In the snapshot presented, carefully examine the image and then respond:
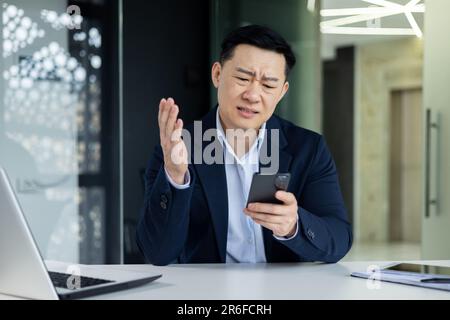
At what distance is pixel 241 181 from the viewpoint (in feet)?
5.73

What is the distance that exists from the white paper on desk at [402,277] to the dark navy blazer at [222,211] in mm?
201

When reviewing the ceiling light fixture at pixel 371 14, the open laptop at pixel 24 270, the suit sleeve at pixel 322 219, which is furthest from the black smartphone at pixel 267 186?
the ceiling light fixture at pixel 371 14

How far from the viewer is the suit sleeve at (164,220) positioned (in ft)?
4.86

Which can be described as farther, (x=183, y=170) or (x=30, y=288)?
(x=183, y=170)

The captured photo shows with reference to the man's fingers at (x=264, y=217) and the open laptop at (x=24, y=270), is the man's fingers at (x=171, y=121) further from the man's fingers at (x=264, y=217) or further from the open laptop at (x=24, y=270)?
the open laptop at (x=24, y=270)

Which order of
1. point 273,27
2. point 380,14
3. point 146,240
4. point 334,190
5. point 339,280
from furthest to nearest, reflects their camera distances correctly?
point 273,27 < point 380,14 < point 334,190 < point 146,240 < point 339,280

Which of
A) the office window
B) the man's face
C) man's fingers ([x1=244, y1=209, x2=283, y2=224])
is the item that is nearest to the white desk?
man's fingers ([x1=244, y1=209, x2=283, y2=224])

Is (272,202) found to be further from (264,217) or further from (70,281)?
(70,281)

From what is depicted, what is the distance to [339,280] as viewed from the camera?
1.29m

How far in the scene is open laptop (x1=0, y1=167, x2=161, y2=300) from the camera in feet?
3.30

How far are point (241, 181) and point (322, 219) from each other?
0.89 feet

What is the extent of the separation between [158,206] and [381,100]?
6757 millimetres

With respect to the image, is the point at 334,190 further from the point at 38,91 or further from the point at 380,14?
the point at 38,91
